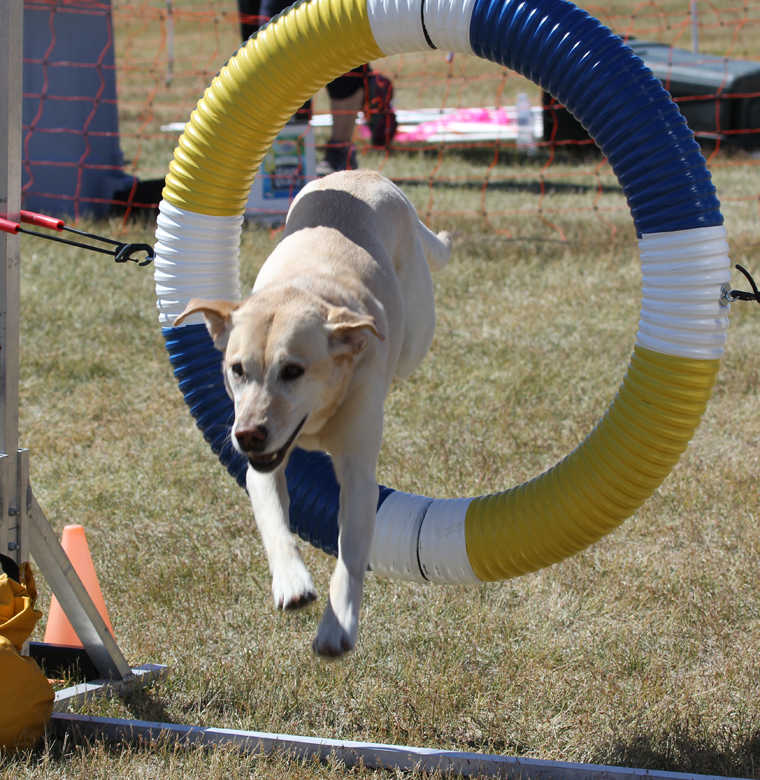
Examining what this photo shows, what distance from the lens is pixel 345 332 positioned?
2812 mm

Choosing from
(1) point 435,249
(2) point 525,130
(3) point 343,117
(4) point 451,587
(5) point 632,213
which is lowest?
(4) point 451,587

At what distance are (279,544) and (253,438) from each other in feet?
1.32

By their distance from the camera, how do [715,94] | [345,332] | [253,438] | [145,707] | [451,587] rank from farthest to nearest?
[715,94]
[451,587]
[145,707]
[345,332]
[253,438]

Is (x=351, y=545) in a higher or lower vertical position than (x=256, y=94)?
lower

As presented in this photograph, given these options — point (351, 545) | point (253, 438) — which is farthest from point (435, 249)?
point (253, 438)

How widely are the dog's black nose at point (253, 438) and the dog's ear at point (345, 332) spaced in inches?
13.2

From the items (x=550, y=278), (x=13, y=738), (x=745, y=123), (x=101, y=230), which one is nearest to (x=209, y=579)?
(x=13, y=738)

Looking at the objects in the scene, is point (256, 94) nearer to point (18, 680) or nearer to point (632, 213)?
point (632, 213)

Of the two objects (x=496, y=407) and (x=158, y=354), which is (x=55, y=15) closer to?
(x=158, y=354)

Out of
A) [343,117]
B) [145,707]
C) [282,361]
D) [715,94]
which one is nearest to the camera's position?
[282,361]

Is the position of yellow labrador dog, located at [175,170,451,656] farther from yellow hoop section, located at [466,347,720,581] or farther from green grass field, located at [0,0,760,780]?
green grass field, located at [0,0,760,780]

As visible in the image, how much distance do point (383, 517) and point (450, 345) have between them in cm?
385

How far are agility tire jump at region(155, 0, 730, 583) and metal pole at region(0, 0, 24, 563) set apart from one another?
472 millimetres

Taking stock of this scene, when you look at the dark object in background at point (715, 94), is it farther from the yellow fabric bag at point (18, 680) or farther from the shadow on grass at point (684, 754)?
the yellow fabric bag at point (18, 680)
